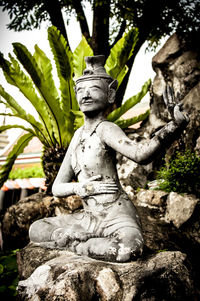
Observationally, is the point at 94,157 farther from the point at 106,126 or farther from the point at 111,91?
the point at 111,91

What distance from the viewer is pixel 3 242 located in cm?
505

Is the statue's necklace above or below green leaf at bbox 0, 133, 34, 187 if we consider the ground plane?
above

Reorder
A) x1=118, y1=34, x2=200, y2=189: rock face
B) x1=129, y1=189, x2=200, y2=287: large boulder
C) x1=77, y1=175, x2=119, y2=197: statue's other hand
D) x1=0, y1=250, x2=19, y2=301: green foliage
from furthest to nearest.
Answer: x1=118, y1=34, x2=200, y2=189: rock face, x1=129, y1=189, x2=200, y2=287: large boulder, x1=0, y1=250, x2=19, y2=301: green foliage, x1=77, y1=175, x2=119, y2=197: statue's other hand

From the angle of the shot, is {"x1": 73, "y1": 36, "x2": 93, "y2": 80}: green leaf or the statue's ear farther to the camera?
{"x1": 73, "y1": 36, "x2": 93, "y2": 80}: green leaf

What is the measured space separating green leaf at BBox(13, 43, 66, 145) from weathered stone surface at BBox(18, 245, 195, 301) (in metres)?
3.40

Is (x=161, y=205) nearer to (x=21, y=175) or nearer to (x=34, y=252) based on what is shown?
(x=34, y=252)

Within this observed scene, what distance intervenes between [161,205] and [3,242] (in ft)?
10.6

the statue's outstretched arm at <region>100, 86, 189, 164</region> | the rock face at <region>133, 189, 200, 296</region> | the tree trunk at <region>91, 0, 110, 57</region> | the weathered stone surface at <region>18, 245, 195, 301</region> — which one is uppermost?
the tree trunk at <region>91, 0, 110, 57</region>

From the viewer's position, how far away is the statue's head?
2.26 m

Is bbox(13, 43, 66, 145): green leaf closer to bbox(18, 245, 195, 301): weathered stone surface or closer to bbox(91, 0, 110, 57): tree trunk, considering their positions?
bbox(91, 0, 110, 57): tree trunk

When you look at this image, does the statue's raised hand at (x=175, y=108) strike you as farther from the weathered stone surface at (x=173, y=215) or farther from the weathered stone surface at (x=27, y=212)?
the weathered stone surface at (x=27, y=212)

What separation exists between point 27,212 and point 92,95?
3.24 meters

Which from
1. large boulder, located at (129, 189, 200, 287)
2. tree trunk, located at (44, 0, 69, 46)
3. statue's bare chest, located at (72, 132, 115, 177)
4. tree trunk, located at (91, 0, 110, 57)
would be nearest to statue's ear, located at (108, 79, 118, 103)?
statue's bare chest, located at (72, 132, 115, 177)

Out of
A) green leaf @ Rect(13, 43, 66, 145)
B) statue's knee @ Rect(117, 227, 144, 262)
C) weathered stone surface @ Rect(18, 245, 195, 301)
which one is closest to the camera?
weathered stone surface @ Rect(18, 245, 195, 301)
